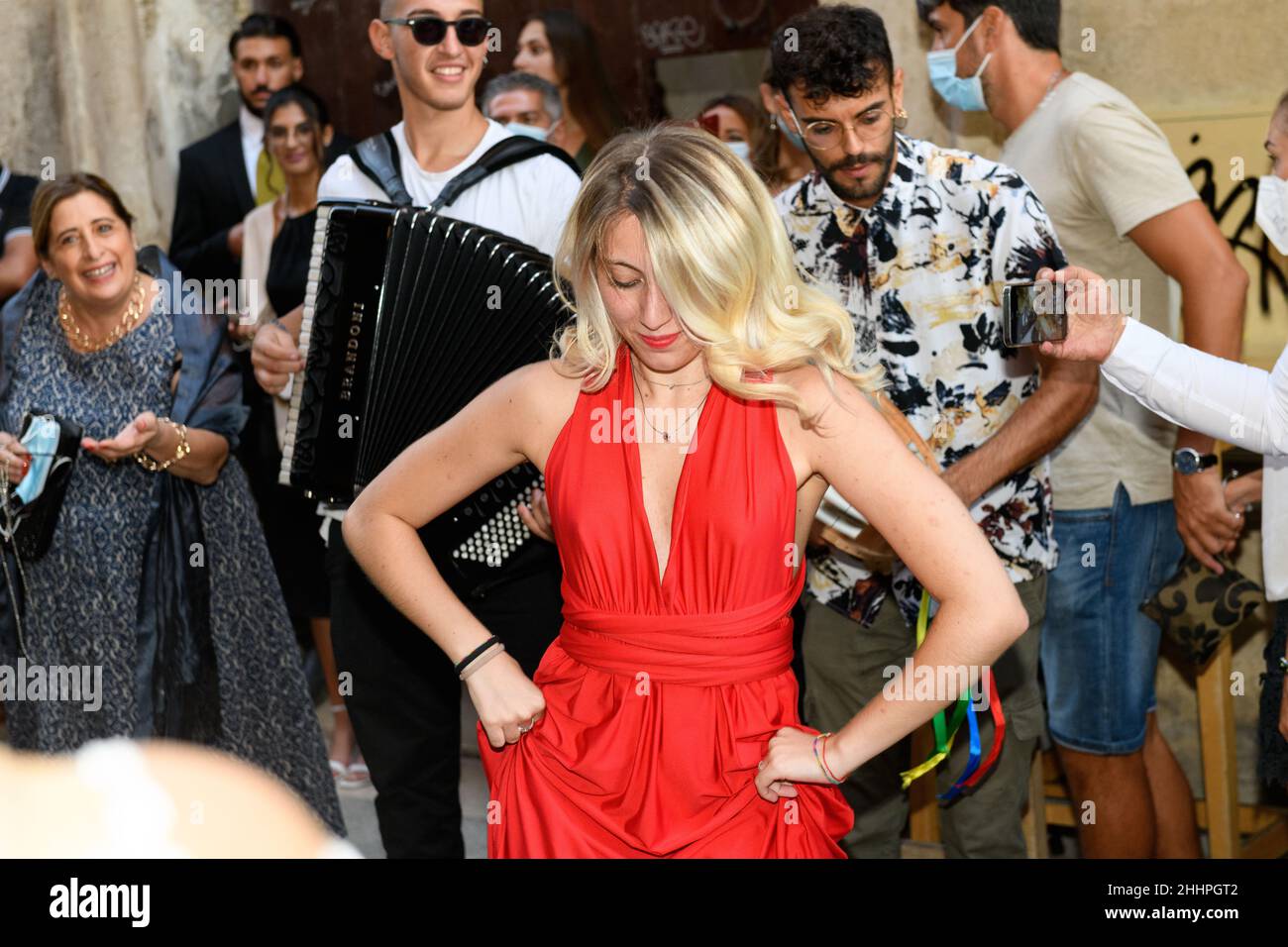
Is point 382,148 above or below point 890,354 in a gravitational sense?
above

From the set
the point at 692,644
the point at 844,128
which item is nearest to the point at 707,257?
the point at 692,644

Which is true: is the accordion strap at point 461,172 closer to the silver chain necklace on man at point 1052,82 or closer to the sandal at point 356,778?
the silver chain necklace on man at point 1052,82

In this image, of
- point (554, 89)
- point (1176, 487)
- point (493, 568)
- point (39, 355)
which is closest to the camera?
point (493, 568)

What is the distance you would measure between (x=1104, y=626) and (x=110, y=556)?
2363mm

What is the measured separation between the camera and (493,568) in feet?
9.55

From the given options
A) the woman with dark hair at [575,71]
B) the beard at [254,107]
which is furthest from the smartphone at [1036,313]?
the beard at [254,107]

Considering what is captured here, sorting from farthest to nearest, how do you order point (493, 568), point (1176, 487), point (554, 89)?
point (554, 89) → point (1176, 487) → point (493, 568)

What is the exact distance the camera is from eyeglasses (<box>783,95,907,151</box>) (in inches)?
114

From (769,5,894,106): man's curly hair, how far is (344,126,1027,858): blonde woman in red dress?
733mm
